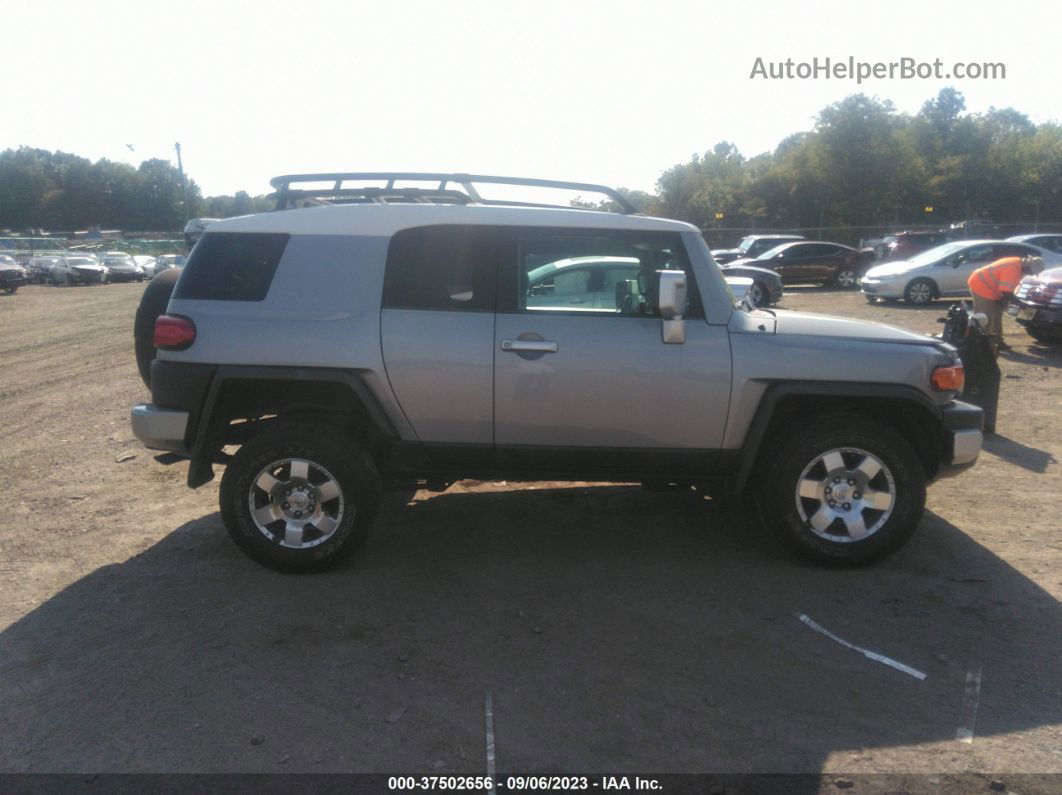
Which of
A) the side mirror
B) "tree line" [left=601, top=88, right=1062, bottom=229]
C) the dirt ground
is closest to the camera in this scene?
the dirt ground

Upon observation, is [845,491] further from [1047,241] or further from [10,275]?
[10,275]

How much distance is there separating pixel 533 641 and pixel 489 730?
772mm

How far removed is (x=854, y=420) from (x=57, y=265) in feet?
142

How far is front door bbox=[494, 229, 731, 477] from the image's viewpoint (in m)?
4.64

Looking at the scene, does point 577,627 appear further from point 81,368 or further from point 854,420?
point 81,368

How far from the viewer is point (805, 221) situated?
161 feet

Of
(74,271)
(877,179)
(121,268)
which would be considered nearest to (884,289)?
(877,179)

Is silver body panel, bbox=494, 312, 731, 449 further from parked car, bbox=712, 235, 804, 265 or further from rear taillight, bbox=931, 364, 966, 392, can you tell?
parked car, bbox=712, 235, 804, 265

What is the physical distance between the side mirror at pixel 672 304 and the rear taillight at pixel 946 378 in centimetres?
140

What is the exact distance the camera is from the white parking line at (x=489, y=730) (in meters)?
3.08

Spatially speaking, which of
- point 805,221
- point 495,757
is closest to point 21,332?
point 495,757

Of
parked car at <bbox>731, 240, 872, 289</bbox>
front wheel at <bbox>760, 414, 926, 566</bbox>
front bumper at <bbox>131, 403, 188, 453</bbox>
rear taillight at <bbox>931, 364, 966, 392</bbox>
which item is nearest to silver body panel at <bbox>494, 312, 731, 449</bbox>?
front wheel at <bbox>760, 414, 926, 566</bbox>

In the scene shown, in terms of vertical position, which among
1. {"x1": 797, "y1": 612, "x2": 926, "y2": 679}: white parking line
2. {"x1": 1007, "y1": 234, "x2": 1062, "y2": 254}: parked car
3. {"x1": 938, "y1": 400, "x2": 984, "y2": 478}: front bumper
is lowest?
{"x1": 797, "y1": 612, "x2": 926, "y2": 679}: white parking line

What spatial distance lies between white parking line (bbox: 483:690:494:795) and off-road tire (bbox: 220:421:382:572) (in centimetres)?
147
